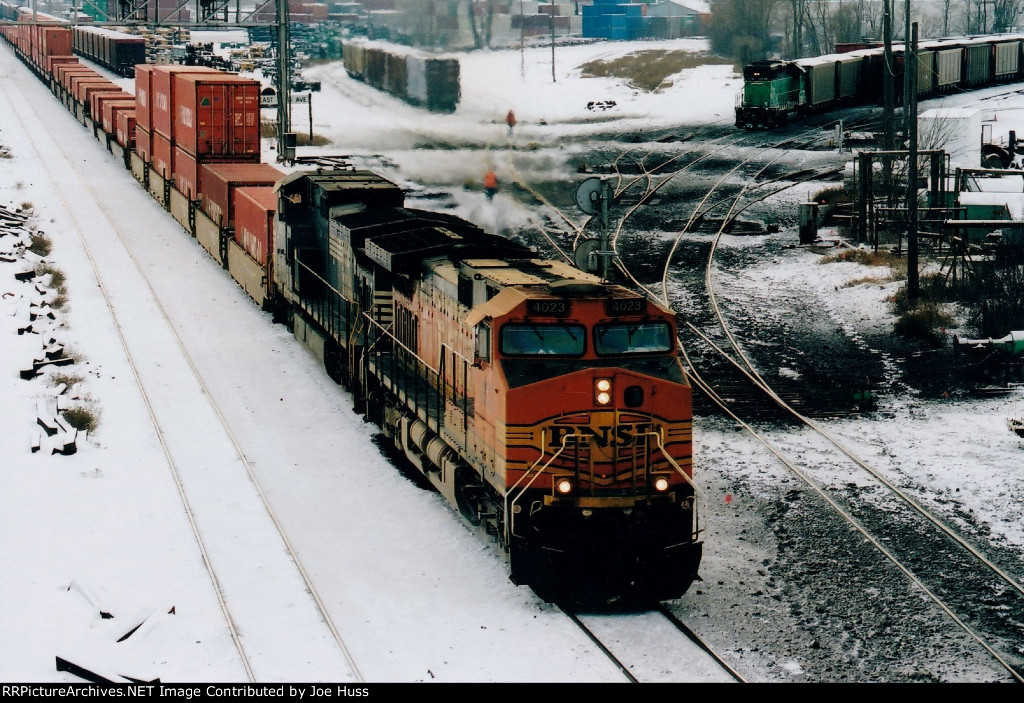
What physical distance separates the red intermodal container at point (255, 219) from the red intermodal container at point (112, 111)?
2122 centimetres

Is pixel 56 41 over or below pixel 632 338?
over

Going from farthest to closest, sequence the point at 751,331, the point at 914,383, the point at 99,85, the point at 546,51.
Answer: the point at 546,51 < the point at 99,85 < the point at 751,331 < the point at 914,383

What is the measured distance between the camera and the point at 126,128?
166ft

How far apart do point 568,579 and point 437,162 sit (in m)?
34.2

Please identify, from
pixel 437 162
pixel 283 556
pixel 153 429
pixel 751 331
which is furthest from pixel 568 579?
pixel 437 162

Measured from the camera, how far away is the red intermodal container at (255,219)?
30.5 meters

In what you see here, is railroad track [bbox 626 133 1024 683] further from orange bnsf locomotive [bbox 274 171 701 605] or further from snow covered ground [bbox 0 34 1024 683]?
orange bnsf locomotive [bbox 274 171 701 605]

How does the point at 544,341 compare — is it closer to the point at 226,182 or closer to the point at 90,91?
the point at 226,182

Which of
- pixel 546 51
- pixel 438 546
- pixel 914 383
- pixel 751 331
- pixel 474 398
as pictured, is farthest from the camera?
pixel 546 51

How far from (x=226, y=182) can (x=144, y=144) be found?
14496 millimetres

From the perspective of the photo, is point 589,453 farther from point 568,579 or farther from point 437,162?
point 437,162

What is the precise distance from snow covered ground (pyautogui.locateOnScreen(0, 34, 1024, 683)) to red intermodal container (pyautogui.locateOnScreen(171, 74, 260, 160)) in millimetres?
3563

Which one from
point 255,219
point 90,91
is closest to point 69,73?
point 90,91

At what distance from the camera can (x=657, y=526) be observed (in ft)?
51.9
